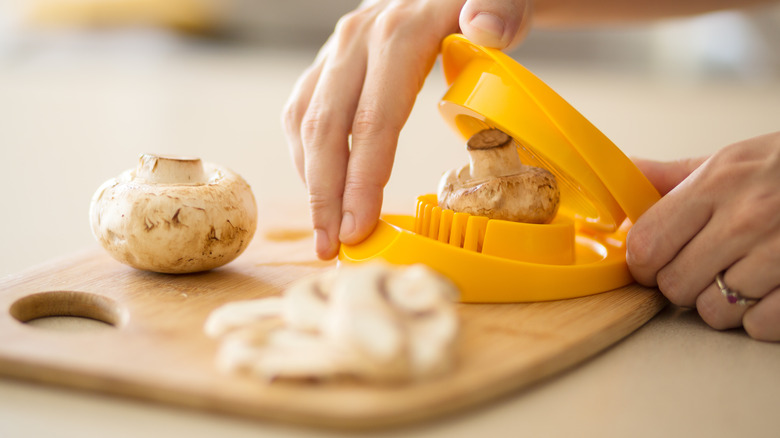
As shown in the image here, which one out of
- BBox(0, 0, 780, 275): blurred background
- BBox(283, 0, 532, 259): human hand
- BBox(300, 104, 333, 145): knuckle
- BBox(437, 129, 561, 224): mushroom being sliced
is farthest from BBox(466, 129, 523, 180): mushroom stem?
BBox(0, 0, 780, 275): blurred background

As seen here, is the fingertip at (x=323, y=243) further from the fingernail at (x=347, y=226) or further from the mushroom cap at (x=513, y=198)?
the mushroom cap at (x=513, y=198)

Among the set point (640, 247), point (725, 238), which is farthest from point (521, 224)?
point (725, 238)

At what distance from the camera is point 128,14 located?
18.2ft

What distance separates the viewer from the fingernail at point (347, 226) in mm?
1153

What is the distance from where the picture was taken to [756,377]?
883 millimetres

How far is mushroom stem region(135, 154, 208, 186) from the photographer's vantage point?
3.76 feet

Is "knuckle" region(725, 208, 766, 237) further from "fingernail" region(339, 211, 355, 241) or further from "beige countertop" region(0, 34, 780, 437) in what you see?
"fingernail" region(339, 211, 355, 241)

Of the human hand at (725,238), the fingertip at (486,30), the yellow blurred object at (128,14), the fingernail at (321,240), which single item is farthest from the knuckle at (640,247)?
the yellow blurred object at (128,14)

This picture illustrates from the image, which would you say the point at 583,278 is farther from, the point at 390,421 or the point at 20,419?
the point at 20,419

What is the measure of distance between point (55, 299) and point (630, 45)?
4.25 meters

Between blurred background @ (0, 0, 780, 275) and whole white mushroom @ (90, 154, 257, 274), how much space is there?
0.39m

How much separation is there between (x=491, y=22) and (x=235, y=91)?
3195 millimetres

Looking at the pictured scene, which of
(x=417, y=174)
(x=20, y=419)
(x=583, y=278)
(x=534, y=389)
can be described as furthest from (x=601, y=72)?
(x=20, y=419)

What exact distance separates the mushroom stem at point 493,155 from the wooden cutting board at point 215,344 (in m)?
0.23
